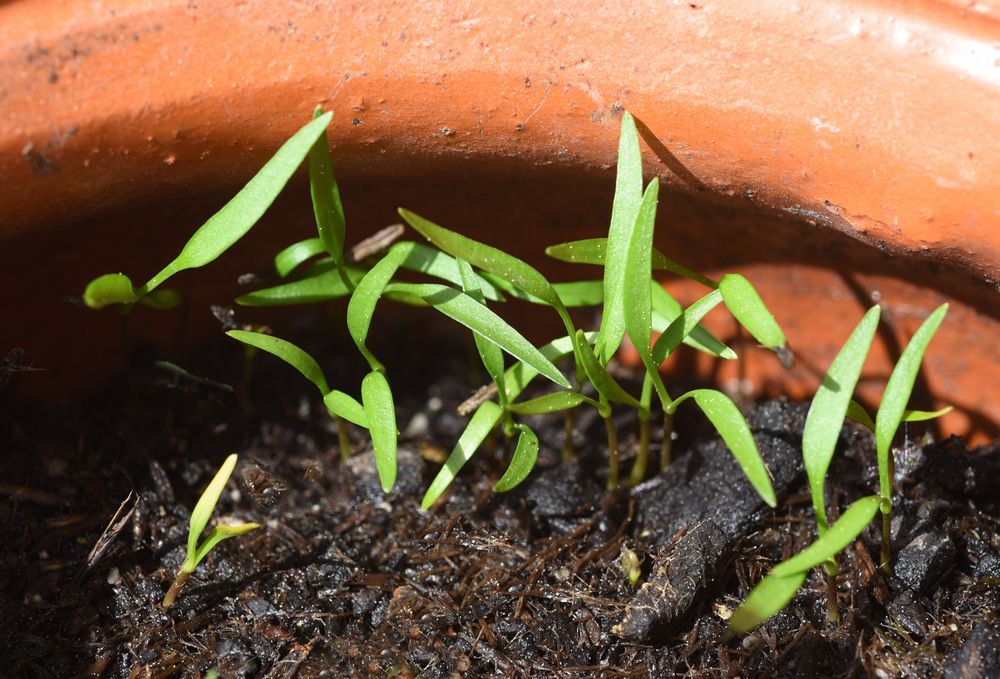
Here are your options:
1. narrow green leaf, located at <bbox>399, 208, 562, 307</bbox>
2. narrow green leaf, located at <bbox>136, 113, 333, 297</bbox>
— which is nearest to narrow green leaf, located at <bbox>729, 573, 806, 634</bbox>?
narrow green leaf, located at <bbox>399, 208, 562, 307</bbox>

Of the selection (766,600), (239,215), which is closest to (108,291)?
(239,215)

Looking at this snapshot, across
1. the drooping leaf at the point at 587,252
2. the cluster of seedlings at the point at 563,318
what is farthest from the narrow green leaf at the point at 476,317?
the drooping leaf at the point at 587,252

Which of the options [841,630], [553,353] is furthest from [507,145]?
[841,630]

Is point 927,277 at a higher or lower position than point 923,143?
lower

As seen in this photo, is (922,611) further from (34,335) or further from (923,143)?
Answer: (34,335)

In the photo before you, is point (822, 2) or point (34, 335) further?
point (34, 335)

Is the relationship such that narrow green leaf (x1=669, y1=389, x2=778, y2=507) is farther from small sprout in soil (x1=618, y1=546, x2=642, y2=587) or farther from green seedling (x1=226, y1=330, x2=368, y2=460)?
green seedling (x1=226, y1=330, x2=368, y2=460)

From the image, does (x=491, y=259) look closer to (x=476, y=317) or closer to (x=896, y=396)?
(x=476, y=317)
